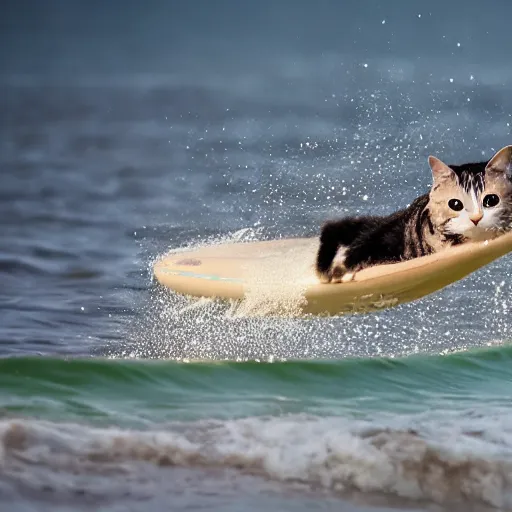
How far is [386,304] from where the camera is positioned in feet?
8.04

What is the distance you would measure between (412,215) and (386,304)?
0.30m

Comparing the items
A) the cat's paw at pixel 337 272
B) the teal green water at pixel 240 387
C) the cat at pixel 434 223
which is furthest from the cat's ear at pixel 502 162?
the teal green water at pixel 240 387

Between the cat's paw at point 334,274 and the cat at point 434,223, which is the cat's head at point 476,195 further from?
the cat's paw at point 334,274

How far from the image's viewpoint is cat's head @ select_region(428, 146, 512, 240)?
2115 millimetres

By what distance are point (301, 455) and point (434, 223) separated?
2.08ft

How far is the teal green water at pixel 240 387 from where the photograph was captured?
2.59 meters

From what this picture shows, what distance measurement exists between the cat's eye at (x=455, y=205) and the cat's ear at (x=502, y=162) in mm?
98

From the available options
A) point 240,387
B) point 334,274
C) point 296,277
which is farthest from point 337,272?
point 240,387

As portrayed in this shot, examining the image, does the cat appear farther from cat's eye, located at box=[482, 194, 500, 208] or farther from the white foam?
the white foam

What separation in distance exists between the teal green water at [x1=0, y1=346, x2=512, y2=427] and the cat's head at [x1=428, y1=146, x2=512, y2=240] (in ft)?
2.34

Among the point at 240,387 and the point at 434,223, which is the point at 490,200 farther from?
the point at 240,387

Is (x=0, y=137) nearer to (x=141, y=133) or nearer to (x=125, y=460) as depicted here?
(x=141, y=133)

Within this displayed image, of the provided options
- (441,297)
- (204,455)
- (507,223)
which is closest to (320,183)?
(441,297)

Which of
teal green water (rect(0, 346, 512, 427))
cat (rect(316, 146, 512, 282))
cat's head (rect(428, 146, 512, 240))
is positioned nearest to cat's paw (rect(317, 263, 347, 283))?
cat (rect(316, 146, 512, 282))
